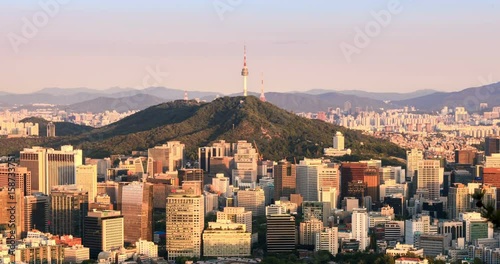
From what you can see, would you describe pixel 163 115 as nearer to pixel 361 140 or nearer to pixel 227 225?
pixel 361 140

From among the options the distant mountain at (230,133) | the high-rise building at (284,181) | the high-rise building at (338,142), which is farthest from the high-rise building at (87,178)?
the high-rise building at (338,142)

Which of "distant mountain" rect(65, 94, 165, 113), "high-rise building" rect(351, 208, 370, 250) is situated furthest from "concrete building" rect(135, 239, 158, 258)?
"distant mountain" rect(65, 94, 165, 113)

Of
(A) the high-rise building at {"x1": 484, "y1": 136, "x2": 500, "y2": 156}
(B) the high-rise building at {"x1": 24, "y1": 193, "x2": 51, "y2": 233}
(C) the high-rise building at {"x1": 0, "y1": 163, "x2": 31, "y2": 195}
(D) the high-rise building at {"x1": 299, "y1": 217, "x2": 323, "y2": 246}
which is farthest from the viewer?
(A) the high-rise building at {"x1": 484, "y1": 136, "x2": 500, "y2": 156}

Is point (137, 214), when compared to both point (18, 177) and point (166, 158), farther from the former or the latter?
point (166, 158)

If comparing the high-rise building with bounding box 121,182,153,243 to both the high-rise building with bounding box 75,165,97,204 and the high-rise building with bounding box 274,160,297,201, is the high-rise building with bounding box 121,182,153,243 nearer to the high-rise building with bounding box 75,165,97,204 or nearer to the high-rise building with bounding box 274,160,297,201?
the high-rise building with bounding box 75,165,97,204

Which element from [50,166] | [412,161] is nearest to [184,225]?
[50,166]

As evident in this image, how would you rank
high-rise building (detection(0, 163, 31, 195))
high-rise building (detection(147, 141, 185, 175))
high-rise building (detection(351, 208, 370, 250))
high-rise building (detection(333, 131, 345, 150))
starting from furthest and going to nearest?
high-rise building (detection(333, 131, 345, 150))
high-rise building (detection(147, 141, 185, 175))
high-rise building (detection(0, 163, 31, 195))
high-rise building (detection(351, 208, 370, 250))

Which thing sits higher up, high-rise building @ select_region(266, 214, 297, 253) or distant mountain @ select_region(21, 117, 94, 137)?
distant mountain @ select_region(21, 117, 94, 137)

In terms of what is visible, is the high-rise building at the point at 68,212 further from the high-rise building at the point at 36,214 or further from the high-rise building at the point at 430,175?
the high-rise building at the point at 430,175
